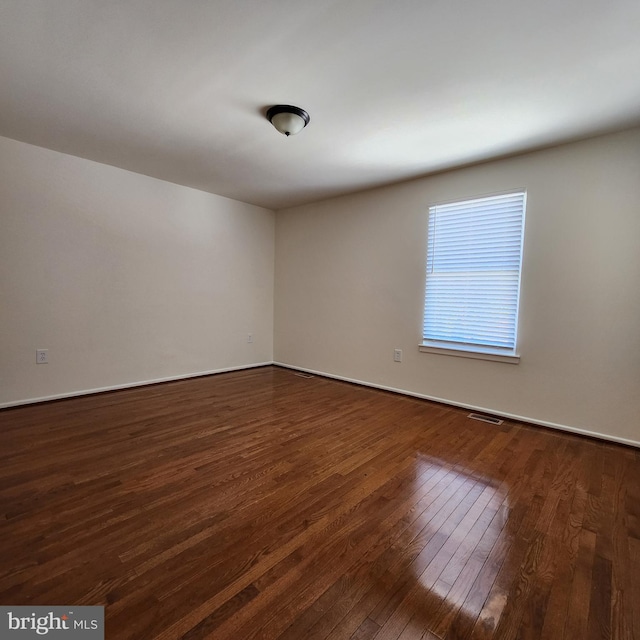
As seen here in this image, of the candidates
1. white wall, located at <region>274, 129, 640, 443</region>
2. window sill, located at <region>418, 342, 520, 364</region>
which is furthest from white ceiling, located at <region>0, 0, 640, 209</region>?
window sill, located at <region>418, 342, 520, 364</region>

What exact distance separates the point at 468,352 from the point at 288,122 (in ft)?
8.74

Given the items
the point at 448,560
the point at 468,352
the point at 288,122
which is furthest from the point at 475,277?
the point at 448,560

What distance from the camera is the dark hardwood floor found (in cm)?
116

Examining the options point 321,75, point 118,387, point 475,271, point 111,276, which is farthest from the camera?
point 118,387

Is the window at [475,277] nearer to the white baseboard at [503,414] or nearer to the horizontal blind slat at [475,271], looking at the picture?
the horizontal blind slat at [475,271]

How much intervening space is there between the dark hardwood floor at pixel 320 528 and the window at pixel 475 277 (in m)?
0.93

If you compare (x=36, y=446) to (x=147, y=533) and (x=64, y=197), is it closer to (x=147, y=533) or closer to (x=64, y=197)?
(x=147, y=533)

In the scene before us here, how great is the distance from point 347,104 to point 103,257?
2.95 m

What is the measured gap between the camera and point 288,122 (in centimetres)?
237

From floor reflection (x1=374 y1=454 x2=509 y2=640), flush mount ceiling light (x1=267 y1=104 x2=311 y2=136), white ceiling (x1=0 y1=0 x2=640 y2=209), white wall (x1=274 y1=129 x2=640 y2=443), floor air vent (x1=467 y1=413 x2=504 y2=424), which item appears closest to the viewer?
floor reflection (x1=374 y1=454 x2=509 y2=640)

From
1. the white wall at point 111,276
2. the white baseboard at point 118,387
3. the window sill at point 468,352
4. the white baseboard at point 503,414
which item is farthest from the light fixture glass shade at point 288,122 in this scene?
the white baseboard at point 118,387

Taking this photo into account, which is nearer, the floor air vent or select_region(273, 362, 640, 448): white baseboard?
select_region(273, 362, 640, 448): white baseboard

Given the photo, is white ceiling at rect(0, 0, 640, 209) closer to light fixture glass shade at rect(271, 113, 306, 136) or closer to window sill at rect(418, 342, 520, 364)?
light fixture glass shade at rect(271, 113, 306, 136)

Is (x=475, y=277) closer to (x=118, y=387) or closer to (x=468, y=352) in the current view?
(x=468, y=352)
